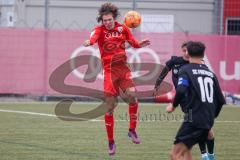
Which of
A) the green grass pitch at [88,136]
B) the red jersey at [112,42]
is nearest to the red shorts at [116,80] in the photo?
the red jersey at [112,42]

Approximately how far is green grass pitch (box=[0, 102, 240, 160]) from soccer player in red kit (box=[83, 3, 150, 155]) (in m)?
0.62

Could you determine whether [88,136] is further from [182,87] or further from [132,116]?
[182,87]

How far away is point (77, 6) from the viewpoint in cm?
2723

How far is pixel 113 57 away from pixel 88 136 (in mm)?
2643

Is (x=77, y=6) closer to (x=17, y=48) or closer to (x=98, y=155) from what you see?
(x=17, y=48)

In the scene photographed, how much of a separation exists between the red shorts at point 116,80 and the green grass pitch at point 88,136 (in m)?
→ 0.97

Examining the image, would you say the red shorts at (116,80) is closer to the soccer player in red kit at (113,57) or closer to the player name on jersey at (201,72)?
the soccer player in red kit at (113,57)

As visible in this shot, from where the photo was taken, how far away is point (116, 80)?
12000mm

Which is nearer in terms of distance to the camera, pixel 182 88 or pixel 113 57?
pixel 182 88

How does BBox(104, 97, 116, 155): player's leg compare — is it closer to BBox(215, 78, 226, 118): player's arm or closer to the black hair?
BBox(215, 78, 226, 118): player's arm

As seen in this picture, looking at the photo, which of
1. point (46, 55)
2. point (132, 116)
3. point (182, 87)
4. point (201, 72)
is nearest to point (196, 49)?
point (201, 72)

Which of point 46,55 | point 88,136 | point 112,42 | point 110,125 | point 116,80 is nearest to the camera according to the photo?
point 110,125

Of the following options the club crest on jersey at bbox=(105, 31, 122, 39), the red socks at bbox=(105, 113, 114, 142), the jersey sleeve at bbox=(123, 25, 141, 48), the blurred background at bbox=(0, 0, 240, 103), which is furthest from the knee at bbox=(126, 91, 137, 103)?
the blurred background at bbox=(0, 0, 240, 103)

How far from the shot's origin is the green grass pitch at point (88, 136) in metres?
11.6
